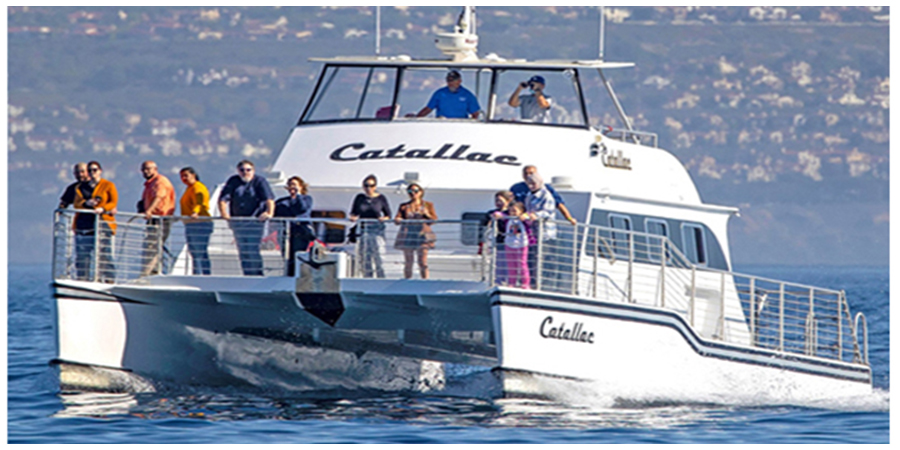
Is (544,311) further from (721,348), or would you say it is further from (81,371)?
(81,371)

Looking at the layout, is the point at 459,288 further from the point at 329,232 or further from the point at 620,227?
the point at 620,227

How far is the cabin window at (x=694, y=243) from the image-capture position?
21.2 metres

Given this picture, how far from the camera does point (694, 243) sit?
21422mm

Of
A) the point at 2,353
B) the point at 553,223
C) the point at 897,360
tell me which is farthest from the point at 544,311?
the point at 897,360

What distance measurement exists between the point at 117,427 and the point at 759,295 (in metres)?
8.24

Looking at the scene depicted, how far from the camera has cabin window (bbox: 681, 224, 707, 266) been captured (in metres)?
21.2

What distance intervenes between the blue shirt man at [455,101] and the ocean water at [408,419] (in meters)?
3.36

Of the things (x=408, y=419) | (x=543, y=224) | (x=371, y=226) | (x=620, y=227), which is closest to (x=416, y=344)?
(x=371, y=226)

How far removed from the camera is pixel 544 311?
16.8 metres

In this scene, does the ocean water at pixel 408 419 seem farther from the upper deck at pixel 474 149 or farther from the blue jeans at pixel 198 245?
the upper deck at pixel 474 149

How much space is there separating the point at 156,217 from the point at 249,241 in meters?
1.00

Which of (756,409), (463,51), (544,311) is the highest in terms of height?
(463,51)

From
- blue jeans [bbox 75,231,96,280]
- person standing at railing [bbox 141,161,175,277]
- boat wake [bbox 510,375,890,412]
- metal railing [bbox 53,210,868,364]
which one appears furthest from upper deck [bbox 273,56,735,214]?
blue jeans [bbox 75,231,96,280]

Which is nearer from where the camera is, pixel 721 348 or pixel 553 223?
pixel 553 223
